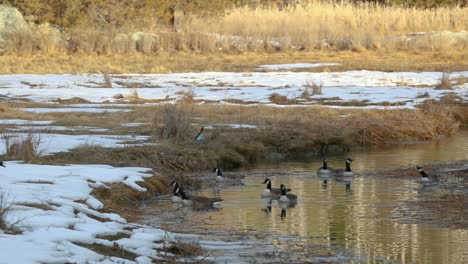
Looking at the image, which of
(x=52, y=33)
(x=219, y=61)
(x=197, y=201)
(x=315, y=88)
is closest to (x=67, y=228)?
(x=197, y=201)

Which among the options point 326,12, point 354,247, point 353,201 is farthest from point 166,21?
point 354,247

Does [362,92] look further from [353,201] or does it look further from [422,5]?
[422,5]

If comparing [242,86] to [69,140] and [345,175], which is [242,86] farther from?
[345,175]

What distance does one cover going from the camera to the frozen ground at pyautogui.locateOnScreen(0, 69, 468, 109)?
90.5 ft

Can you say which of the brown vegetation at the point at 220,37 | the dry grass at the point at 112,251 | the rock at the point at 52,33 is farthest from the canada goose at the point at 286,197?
the rock at the point at 52,33

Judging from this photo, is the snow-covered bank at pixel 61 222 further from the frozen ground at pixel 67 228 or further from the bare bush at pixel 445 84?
the bare bush at pixel 445 84

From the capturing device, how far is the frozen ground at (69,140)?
55.0 ft

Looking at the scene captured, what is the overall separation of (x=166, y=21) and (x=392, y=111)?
28176mm

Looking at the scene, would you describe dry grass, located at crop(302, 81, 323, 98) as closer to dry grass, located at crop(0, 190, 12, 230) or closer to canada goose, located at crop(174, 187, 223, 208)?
canada goose, located at crop(174, 187, 223, 208)

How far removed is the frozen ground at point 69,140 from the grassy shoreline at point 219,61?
16.5 m

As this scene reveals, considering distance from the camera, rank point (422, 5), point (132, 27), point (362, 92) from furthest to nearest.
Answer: point (422, 5) < point (132, 27) < point (362, 92)

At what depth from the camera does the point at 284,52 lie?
4222 centimetres

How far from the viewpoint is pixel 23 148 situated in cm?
1537

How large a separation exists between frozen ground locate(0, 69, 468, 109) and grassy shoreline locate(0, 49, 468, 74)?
1959 millimetres
